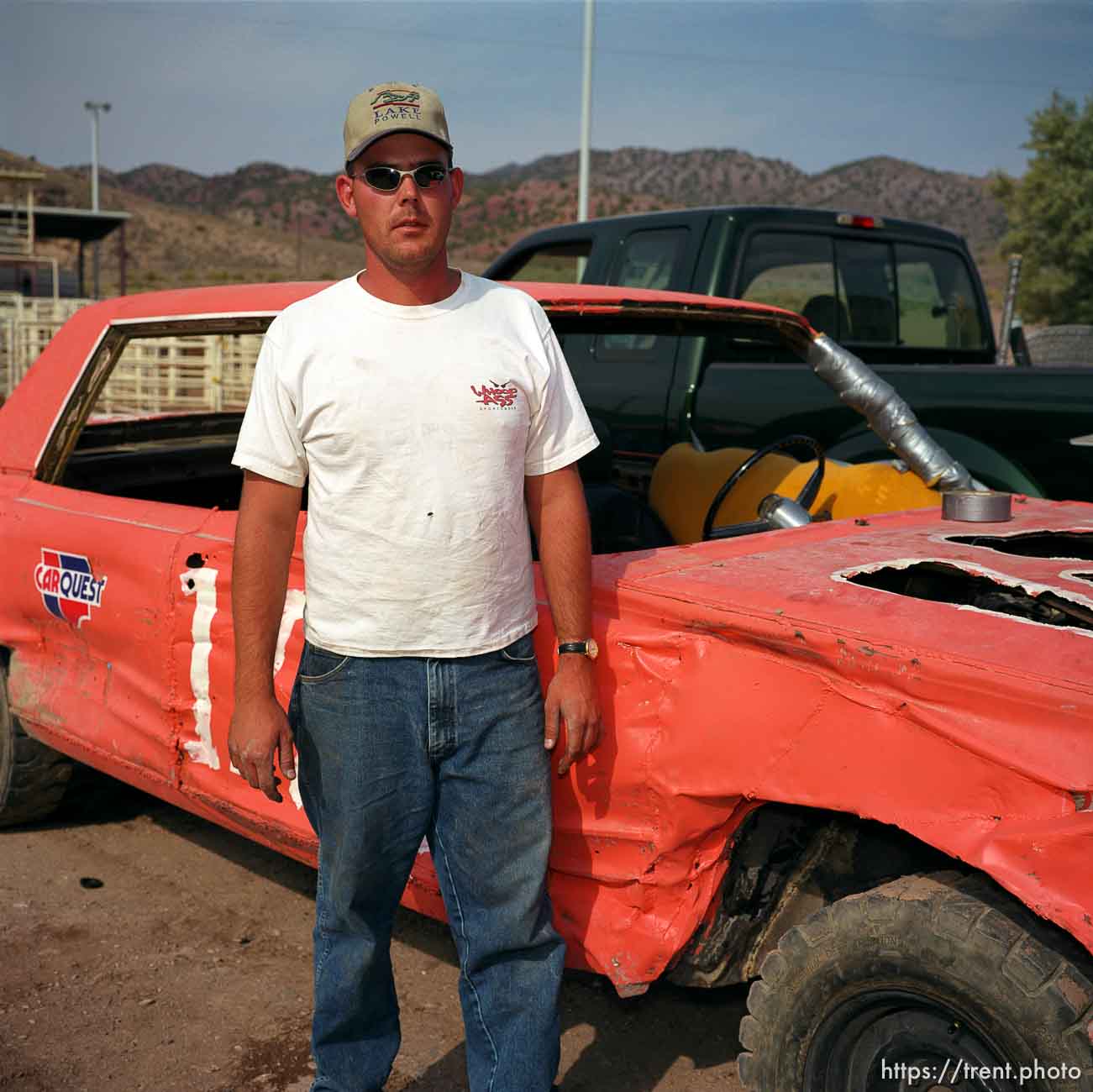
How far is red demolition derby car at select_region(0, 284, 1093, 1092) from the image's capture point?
5.74ft

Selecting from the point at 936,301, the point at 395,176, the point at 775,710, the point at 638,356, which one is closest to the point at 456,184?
the point at 395,176

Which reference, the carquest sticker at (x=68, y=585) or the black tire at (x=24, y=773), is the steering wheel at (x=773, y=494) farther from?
the black tire at (x=24, y=773)

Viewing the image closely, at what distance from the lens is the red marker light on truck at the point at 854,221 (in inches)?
213

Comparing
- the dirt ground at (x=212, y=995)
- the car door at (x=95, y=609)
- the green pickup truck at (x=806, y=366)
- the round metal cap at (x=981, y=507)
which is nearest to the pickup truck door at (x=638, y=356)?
the green pickup truck at (x=806, y=366)

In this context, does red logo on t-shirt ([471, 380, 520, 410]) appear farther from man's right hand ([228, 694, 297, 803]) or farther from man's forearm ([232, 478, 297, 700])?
man's right hand ([228, 694, 297, 803])

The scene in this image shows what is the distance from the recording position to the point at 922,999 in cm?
186

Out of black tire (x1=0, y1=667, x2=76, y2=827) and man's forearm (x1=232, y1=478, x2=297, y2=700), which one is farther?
black tire (x1=0, y1=667, x2=76, y2=827)

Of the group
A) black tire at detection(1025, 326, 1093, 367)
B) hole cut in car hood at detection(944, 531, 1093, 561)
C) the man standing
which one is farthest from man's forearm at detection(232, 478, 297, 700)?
black tire at detection(1025, 326, 1093, 367)

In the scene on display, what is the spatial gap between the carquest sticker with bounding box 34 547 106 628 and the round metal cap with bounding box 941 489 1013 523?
7.24 feet

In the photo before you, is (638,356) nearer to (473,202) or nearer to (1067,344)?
(1067,344)

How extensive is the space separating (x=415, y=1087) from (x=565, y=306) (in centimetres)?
177

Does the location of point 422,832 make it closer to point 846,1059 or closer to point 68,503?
point 846,1059

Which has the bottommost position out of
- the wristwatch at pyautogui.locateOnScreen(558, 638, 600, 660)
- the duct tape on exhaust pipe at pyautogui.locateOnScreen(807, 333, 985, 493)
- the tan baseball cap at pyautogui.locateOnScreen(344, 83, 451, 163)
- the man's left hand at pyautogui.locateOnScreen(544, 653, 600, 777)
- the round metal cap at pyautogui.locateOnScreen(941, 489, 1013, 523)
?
the man's left hand at pyautogui.locateOnScreen(544, 653, 600, 777)

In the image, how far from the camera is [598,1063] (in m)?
2.65
